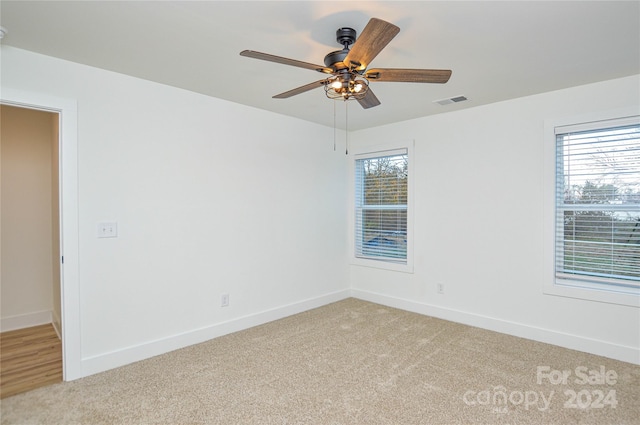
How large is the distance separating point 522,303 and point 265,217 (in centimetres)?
286

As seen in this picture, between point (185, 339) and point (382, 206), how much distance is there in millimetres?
2900

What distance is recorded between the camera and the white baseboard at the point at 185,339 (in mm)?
2760

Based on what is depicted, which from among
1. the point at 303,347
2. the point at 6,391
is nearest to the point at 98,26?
the point at 6,391

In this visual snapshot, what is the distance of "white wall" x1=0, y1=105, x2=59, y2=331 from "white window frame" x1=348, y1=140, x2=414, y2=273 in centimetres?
353

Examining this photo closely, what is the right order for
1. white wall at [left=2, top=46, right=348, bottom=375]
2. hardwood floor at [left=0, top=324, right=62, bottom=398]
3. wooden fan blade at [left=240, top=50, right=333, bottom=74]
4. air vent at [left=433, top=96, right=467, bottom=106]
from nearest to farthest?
wooden fan blade at [left=240, top=50, right=333, bottom=74]
hardwood floor at [left=0, top=324, right=62, bottom=398]
white wall at [left=2, top=46, right=348, bottom=375]
air vent at [left=433, top=96, right=467, bottom=106]

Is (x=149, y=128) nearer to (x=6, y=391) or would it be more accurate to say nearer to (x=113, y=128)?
(x=113, y=128)

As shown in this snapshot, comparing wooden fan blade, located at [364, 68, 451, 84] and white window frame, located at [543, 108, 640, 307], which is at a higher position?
wooden fan blade, located at [364, 68, 451, 84]

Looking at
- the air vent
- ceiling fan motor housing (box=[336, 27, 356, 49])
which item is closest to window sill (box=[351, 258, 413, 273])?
the air vent

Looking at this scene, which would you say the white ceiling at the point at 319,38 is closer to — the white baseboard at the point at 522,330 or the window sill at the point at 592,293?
the window sill at the point at 592,293

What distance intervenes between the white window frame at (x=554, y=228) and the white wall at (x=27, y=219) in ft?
16.3

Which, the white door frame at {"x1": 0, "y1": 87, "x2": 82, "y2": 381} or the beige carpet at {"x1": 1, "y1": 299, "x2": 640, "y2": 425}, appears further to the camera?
the white door frame at {"x1": 0, "y1": 87, "x2": 82, "y2": 381}

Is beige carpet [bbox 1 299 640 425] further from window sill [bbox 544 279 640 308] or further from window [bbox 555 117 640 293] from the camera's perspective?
window [bbox 555 117 640 293]

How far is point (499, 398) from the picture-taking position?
2.37 metres

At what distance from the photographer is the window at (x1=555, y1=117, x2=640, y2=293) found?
2.97 m
